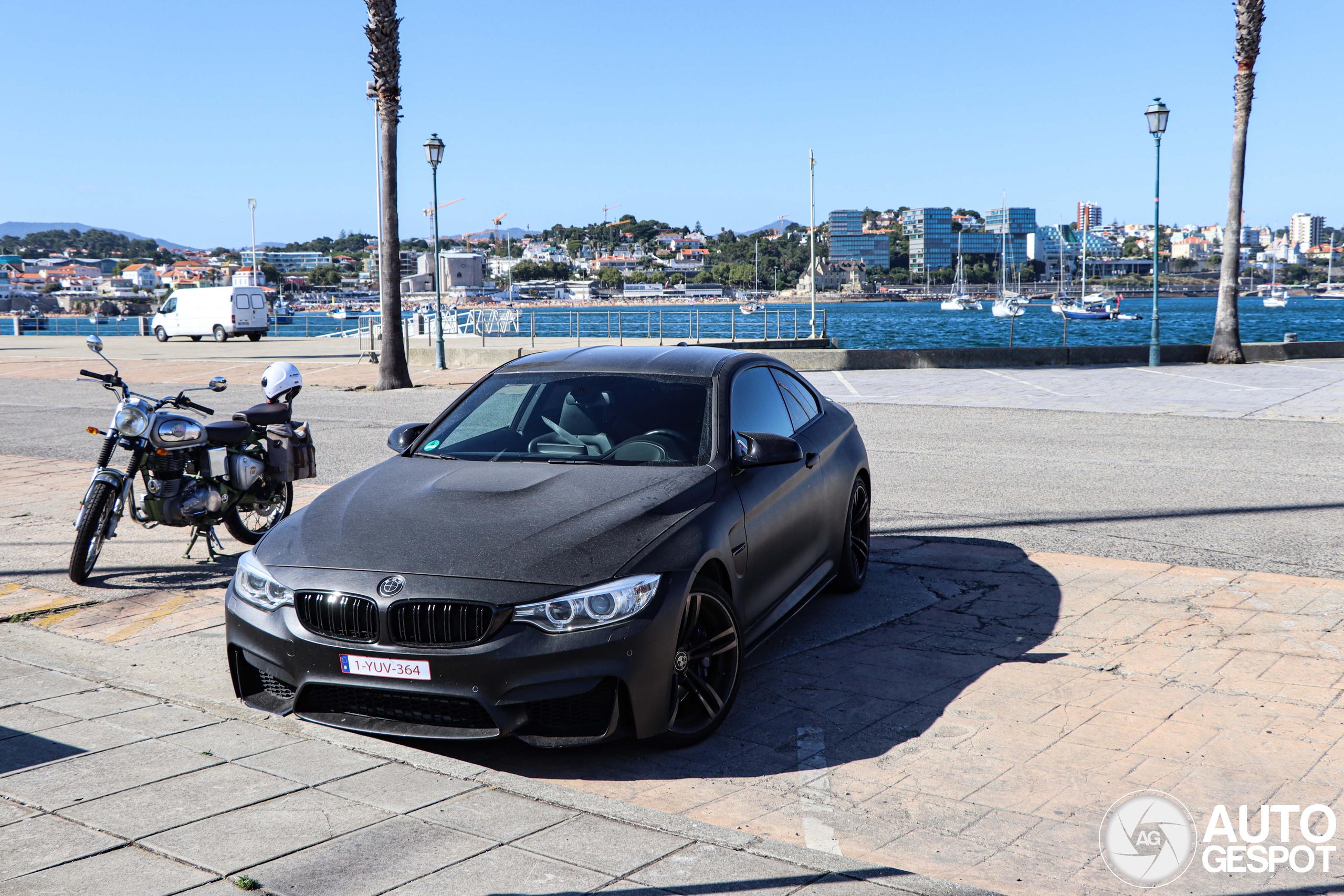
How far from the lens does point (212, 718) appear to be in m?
4.30

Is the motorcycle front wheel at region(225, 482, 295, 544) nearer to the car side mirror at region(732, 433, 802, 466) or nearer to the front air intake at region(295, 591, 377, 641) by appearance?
the front air intake at region(295, 591, 377, 641)

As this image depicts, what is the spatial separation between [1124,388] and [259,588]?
18.2 metres

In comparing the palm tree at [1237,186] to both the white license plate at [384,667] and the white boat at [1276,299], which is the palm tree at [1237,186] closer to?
the white license plate at [384,667]

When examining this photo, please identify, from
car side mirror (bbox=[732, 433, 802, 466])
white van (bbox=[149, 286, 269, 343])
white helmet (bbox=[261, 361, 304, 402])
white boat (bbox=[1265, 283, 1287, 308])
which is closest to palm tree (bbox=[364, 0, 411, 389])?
white helmet (bbox=[261, 361, 304, 402])

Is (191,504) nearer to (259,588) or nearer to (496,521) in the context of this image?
(259,588)

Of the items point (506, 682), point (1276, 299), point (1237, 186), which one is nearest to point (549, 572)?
point (506, 682)

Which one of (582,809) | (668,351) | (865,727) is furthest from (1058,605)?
(582,809)

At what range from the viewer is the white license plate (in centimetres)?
379

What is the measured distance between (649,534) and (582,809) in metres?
1.03

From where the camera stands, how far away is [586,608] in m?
3.78

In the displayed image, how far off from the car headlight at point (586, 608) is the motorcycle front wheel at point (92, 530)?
3657mm

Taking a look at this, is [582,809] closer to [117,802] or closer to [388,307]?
[117,802]

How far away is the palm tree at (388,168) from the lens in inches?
818

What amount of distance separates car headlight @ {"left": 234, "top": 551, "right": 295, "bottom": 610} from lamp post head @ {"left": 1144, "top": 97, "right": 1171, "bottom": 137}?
23805 millimetres
